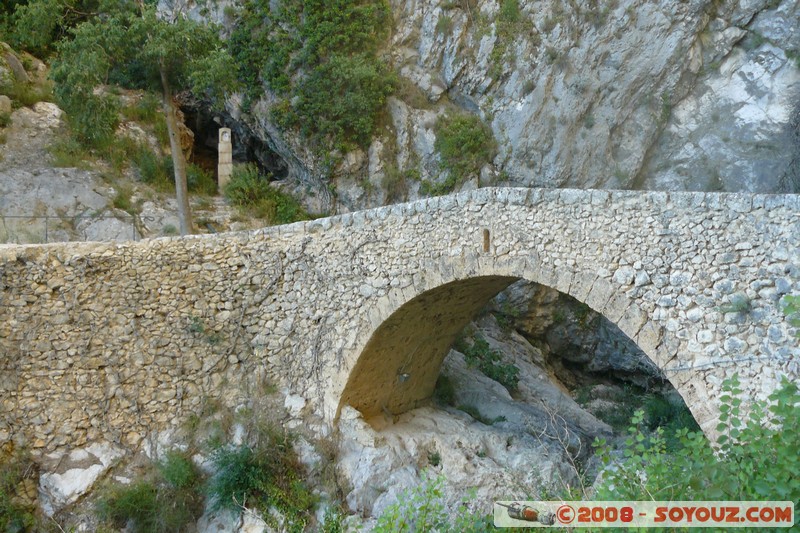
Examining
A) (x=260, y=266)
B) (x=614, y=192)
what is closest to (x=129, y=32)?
(x=260, y=266)

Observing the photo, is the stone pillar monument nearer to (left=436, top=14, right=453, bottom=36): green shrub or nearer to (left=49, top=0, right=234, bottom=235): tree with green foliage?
(left=49, top=0, right=234, bottom=235): tree with green foliage

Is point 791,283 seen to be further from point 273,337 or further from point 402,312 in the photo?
point 273,337

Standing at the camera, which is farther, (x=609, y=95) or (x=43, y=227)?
(x=609, y=95)

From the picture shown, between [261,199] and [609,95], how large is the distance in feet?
28.7

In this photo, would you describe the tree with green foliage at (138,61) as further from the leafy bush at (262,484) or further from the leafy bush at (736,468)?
the leafy bush at (736,468)

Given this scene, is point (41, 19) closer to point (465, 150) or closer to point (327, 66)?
point (327, 66)

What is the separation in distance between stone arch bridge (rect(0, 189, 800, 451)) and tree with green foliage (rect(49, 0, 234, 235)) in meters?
4.24

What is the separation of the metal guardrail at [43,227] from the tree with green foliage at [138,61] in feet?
6.98

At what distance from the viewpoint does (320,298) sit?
10023 mm

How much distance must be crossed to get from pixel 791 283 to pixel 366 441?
18.9 ft

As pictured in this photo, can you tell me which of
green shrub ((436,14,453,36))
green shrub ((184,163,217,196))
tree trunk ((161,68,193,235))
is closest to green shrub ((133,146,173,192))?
green shrub ((184,163,217,196))

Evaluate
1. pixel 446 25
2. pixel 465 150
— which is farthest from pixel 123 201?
pixel 446 25

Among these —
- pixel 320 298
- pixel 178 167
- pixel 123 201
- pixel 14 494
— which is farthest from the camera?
pixel 123 201

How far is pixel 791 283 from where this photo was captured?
22.3ft
